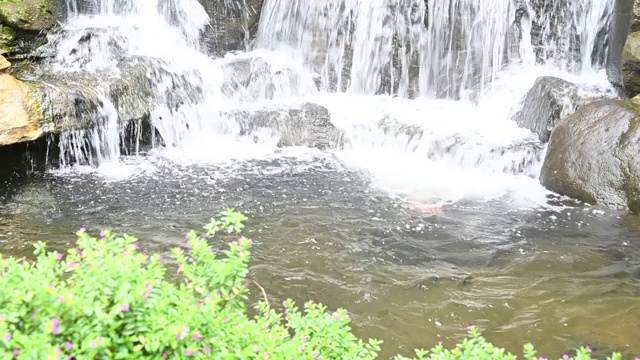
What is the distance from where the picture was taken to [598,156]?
24.5ft

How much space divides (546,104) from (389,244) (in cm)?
443

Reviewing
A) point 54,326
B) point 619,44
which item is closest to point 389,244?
point 54,326

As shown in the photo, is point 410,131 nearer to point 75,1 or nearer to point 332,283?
point 332,283

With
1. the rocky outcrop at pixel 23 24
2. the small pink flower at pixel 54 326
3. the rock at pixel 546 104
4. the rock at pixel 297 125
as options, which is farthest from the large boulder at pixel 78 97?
the small pink flower at pixel 54 326

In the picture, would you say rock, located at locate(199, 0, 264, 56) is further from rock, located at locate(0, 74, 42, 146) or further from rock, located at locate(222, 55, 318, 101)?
rock, located at locate(0, 74, 42, 146)

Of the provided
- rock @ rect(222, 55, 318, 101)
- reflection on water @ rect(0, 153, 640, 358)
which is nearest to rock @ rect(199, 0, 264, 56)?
rock @ rect(222, 55, 318, 101)

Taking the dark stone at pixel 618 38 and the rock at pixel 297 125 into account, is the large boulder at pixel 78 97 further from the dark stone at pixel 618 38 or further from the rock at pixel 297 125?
the dark stone at pixel 618 38

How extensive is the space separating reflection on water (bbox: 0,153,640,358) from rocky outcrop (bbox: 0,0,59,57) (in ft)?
8.30

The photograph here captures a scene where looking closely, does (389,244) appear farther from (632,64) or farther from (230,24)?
(230,24)

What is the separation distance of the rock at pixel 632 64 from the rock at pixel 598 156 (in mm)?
560

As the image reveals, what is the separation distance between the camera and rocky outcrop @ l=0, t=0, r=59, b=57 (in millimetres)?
9164

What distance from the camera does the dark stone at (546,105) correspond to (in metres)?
8.81

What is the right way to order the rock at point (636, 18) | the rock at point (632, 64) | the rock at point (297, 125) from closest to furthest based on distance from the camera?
the rock at point (632, 64) < the rock at point (636, 18) < the rock at point (297, 125)

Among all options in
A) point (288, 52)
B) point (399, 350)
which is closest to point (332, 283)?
point (399, 350)
